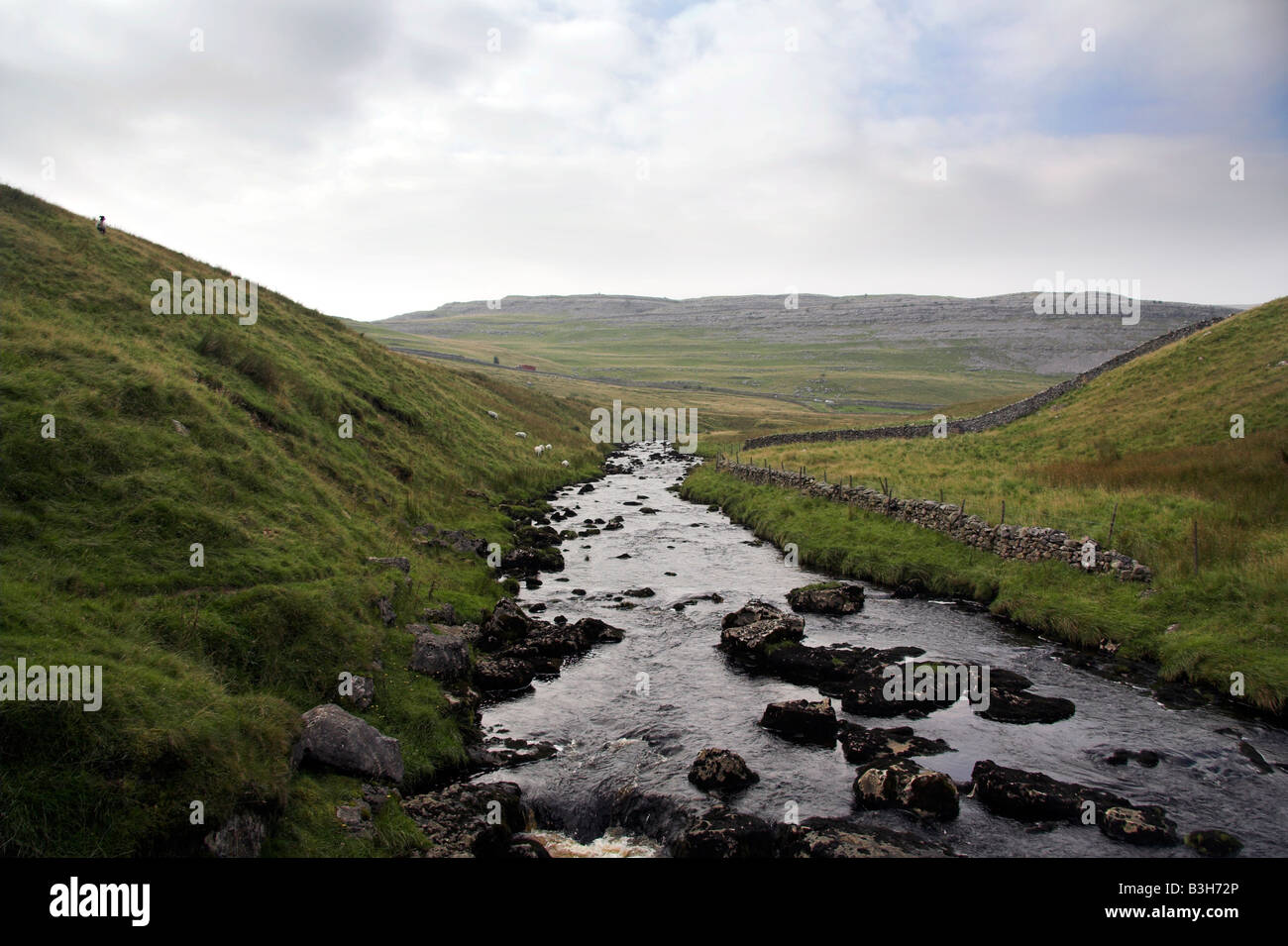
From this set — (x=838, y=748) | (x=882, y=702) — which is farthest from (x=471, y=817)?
(x=882, y=702)

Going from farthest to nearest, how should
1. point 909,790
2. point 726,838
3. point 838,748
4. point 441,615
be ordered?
point 441,615
point 838,748
point 909,790
point 726,838

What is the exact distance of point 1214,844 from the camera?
12.8 metres

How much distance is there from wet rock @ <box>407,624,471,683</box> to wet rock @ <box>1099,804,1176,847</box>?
15198 millimetres

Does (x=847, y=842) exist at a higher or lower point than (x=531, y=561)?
lower

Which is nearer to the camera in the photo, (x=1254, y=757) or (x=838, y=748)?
(x=1254, y=757)

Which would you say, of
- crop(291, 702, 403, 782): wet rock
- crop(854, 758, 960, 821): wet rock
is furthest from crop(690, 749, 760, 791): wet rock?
crop(291, 702, 403, 782): wet rock

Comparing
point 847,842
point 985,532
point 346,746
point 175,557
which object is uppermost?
point 175,557

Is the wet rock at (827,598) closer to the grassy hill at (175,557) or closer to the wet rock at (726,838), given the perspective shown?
the grassy hill at (175,557)

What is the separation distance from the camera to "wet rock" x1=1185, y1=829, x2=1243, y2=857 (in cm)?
1268

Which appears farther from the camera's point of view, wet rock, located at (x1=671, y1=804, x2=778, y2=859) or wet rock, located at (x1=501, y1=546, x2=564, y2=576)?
wet rock, located at (x1=501, y1=546, x2=564, y2=576)

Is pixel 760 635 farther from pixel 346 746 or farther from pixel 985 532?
pixel 346 746

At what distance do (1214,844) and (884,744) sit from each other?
6.12 m

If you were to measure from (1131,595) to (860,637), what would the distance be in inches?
354

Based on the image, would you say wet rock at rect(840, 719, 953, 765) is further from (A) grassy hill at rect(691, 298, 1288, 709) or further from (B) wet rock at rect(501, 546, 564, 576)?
(B) wet rock at rect(501, 546, 564, 576)
